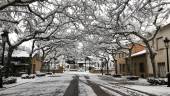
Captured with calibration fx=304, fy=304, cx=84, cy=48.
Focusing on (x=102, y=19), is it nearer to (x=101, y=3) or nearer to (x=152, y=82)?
(x=152, y=82)

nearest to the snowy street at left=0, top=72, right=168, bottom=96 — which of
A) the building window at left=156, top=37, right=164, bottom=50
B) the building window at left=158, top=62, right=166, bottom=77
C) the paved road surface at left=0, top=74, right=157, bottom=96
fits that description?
the paved road surface at left=0, top=74, right=157, bottom=96

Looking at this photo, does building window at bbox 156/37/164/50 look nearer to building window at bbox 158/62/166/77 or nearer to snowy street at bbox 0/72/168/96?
building window at bbox 158/62/166/77

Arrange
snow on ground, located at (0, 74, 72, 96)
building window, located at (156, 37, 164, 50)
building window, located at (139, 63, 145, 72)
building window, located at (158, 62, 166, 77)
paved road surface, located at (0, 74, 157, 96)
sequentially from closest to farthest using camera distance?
paved road surface, located at (0, 74, 157, 96), snow on ground, located at (0, 74, 72, 96), building window, located at (158, 62, 166, 77), building window, located at (156, 37, 164, 50), building window, located at (139, 63, 145, 72)

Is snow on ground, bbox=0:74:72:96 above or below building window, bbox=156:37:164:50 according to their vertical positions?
below

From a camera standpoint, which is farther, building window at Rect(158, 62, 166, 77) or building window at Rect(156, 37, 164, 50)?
building window at Rect(156, 37, 164, 50)

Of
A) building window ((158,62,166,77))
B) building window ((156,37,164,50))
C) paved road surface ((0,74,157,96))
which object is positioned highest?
building window ((156,37,164,50))

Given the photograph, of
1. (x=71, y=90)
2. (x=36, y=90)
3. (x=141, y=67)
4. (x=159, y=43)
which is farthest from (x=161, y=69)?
(x=36, y=90)

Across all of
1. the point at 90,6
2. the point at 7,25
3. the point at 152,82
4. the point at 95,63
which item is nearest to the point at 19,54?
the point at 7,25

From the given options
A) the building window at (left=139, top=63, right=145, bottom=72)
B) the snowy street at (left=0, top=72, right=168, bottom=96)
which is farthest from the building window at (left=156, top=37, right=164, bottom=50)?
the snowy street at (left=0, top=72, right=168, bottom=96)

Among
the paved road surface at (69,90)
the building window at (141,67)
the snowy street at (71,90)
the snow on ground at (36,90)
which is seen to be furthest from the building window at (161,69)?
the snow on ground at (36,90)

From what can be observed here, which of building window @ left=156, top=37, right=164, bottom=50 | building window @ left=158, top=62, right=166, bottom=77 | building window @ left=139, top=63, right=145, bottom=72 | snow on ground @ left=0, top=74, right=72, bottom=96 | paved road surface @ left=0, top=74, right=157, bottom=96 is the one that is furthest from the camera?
building window @ left=139, top=63, right=145, bottom=72

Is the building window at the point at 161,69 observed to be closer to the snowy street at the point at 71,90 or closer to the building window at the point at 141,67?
the building window at the point at 141,67

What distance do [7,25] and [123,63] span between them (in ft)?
139

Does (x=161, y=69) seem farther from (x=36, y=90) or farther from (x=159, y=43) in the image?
(x=36, y=90)
